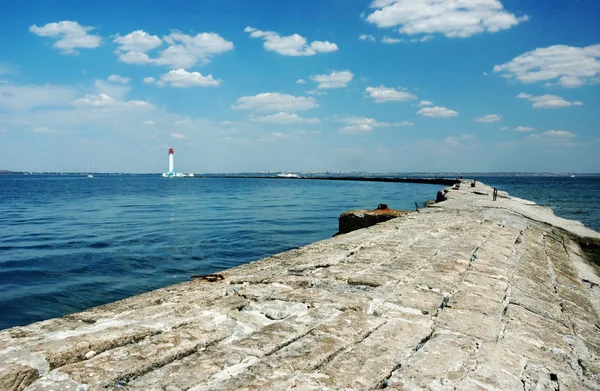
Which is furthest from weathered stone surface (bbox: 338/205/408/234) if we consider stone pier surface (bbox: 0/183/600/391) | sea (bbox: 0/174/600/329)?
stone pier surface (bbox: 0/183/600/391)

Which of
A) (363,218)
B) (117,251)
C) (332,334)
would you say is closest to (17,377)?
(332,334)

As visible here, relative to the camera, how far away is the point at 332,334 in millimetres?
2381

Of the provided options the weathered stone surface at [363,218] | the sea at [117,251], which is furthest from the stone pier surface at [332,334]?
the weathered stone surface at [363,218]

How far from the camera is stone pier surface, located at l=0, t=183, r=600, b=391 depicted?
6.22 feet

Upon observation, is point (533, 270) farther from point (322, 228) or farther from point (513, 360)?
point (322, 228)

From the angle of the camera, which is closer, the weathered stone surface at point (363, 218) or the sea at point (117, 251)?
the sea at point (117, 251)

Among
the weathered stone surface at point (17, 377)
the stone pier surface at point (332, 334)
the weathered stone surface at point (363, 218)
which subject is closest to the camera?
the weathered stone surface at point (17, 377)

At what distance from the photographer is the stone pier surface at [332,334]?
1.90 meters

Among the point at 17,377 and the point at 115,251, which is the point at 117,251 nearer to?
the point at 115,251

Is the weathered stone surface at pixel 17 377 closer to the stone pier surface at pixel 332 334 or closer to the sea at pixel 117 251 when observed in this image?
the stone pier surface at pixel 332 334

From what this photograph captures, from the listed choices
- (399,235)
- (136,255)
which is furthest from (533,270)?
(136,255)

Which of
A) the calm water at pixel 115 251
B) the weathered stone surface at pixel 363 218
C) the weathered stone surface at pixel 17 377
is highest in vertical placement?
the weathered stone surface at pixel 17 377

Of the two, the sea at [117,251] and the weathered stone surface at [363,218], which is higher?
the weathered stone surface at [363,218]

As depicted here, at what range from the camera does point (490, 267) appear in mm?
4418
